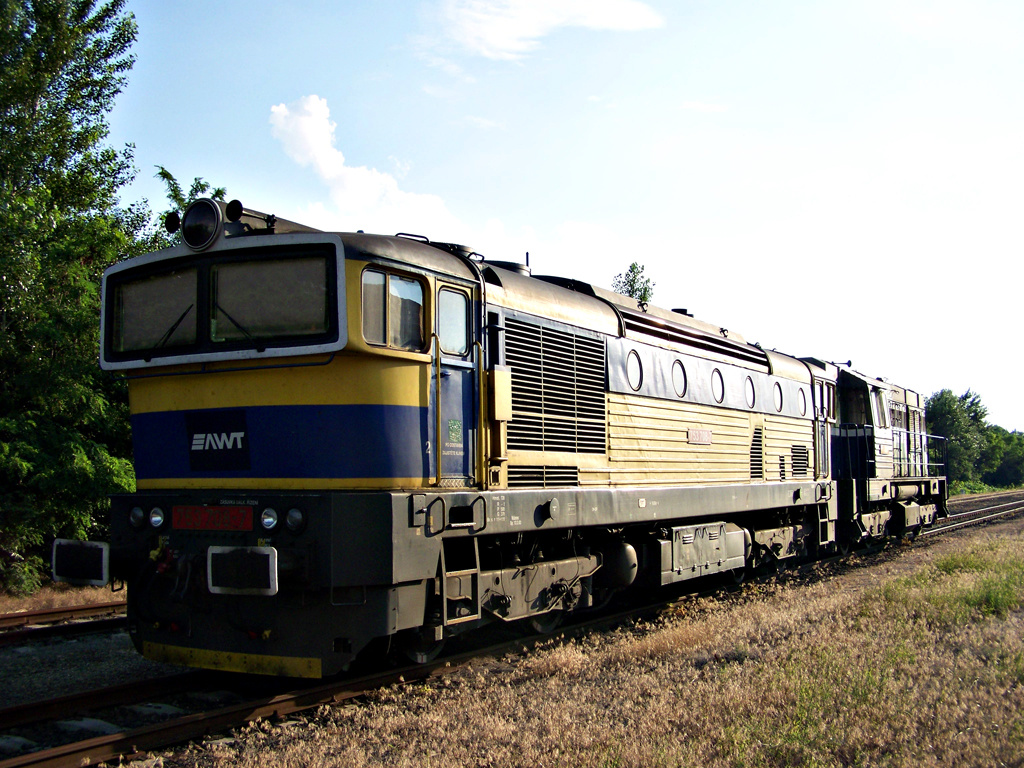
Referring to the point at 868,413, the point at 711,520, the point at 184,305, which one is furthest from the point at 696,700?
the point at 868,413

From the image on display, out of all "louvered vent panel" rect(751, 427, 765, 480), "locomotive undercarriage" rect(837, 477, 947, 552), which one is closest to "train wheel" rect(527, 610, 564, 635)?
"louvered vent panel" rect(751, 427, 765, 480)

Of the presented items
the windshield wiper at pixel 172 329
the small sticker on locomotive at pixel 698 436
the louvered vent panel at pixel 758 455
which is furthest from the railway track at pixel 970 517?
the windshield wiper at pixel 172 329

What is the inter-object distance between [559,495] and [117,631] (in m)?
4.90

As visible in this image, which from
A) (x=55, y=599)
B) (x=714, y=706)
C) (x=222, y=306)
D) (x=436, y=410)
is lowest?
(x=55, y=599)

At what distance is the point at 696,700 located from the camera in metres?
5.46

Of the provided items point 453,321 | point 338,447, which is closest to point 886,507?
point 453,321

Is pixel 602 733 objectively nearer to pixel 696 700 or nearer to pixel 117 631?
pixel 696 700

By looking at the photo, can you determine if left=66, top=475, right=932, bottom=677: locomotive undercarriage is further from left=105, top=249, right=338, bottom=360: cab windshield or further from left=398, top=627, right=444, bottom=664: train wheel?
left=105, top=249, right=338, bottom=360: cab windshield

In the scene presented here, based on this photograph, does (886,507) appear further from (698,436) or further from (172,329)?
(172,329)

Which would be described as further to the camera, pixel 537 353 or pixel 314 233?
pixel 537 353

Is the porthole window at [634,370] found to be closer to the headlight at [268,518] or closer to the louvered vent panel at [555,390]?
the louvered vent panel at [555,390]

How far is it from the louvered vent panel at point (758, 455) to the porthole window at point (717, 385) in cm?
114

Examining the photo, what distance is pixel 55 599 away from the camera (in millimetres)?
10898

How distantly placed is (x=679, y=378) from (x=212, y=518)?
5.62 meters
